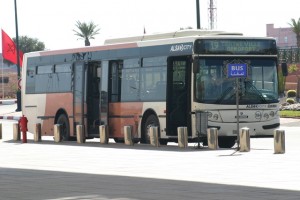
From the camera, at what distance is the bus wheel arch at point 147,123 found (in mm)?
30605

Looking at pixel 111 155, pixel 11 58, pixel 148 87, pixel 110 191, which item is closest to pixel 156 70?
pixel 148 87

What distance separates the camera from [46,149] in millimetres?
30547

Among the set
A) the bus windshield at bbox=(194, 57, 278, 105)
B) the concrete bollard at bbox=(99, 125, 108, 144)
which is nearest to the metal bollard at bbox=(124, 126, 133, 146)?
the concrete bollard at bbox=(99, 125, 108, 144)

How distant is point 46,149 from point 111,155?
14.8 ft

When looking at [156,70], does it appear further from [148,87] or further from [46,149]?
[46,149]

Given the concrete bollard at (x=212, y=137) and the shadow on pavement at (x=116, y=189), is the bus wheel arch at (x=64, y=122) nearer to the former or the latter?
the concrete bollard at (x=212, y=137)

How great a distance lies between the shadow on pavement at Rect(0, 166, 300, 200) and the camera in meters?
14.7

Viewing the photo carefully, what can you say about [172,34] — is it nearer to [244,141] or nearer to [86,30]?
[244,141]

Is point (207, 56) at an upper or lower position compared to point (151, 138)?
upper

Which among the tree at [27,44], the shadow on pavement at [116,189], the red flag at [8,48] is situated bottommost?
the shadow on pavement at [116,189]

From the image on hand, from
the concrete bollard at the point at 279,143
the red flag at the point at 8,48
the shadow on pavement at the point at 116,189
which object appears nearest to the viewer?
the shadow on pavement at the point at 116,189

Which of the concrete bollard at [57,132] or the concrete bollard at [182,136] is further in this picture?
the concrete bollard at [57,132]

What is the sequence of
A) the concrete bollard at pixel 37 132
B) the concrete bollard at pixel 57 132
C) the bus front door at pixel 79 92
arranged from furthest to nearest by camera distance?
1. the concrete bollard at pixel 37 132
2. the concrete bollard at pixel 57 132
3. the bus front door at pixel 79 92

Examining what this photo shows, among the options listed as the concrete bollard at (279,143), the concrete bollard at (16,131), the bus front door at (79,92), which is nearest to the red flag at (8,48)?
the concrete bollard at (16,131)
